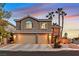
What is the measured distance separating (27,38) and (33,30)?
19cm

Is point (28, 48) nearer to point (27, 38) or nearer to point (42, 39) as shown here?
point (27, 38)

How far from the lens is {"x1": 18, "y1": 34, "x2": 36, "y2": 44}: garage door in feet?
23.1

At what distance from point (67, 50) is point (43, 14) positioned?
2.63 feet

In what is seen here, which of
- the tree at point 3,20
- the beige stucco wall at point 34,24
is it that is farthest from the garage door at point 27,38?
the tree at point 3,20

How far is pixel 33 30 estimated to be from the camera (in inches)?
277

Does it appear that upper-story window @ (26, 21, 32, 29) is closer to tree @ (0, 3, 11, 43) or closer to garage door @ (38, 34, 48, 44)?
garage door @ (38, 34, 48, 44)

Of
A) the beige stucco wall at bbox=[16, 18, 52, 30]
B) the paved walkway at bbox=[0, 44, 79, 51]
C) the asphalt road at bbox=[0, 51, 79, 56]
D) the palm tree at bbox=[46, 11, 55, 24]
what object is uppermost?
the palm tree at bbox=[46, 11, 55, 24]

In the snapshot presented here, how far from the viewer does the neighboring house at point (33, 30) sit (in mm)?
6996

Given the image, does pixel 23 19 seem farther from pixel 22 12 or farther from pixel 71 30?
pixel 71 30

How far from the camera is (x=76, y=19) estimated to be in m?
6.90

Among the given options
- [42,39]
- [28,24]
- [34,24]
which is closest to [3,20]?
[28,24]

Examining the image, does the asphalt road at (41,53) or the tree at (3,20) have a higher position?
the tree at (3,20)

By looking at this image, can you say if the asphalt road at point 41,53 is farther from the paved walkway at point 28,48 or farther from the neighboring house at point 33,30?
the neighboring house at point 33,30

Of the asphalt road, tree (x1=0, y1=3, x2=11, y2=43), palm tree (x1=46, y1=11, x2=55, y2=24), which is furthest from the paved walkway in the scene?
palm tree (x1=46, y1=11, x2=55, y2=24)
